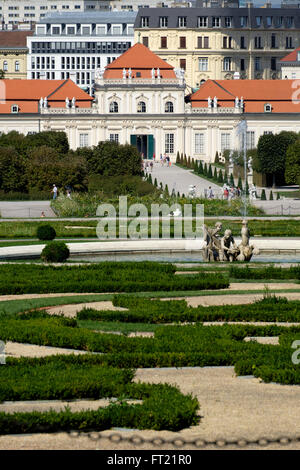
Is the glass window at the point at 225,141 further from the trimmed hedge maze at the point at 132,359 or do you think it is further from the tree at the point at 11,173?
the trimmed hedge maze at the point at 132,359

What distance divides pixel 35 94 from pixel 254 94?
1860 cm

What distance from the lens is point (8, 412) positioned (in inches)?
609

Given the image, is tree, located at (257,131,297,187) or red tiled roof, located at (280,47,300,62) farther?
red tiled roof, located at (280,47,300,62)

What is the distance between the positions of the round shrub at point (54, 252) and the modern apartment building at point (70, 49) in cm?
10751

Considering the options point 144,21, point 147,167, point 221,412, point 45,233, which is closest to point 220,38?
point 144,21

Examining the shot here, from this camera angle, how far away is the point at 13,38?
14838 centimetres

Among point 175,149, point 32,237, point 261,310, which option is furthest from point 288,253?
point 175,149

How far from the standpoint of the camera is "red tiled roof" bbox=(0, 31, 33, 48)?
481 ft

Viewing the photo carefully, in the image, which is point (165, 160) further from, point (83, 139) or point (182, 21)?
point (182, 21)

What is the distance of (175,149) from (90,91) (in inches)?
439

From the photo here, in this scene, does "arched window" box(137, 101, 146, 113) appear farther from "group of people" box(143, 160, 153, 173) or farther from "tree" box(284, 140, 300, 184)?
"tree" box(284, 140, 300, 184)

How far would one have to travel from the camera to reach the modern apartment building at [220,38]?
129375 mm

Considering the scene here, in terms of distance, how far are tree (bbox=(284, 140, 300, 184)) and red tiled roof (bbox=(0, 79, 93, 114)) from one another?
96.8ft

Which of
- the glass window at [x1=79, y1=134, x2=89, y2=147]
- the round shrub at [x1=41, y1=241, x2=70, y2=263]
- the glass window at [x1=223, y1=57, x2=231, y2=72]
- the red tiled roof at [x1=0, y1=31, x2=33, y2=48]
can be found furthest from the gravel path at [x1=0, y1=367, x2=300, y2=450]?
the red tiled roof at [x1=0, y1=31, x2=33, y2=48]
